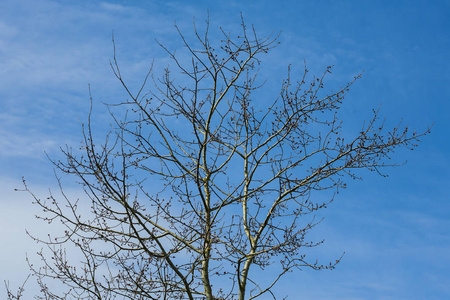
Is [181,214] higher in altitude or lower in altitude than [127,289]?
higher

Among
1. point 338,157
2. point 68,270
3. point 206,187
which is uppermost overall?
point 338,157

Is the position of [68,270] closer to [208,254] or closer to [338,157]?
[208,254]

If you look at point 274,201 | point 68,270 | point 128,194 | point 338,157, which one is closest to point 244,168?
point 274,201

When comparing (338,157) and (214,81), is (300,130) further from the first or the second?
(214,81)

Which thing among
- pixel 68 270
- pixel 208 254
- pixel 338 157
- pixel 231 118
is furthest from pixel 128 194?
pixel 338 157

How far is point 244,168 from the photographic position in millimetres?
8406

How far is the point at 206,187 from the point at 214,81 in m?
1.60

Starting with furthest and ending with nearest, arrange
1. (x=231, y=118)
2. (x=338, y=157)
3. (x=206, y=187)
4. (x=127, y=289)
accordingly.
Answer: (x=231, y=118)
(x=338, y=157)
(x=206, y=187)
(x=127, y=289)

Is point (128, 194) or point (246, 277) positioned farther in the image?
point (246, 277)

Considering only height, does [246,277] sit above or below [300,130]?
below

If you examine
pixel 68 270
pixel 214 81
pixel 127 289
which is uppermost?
pixel 214 81

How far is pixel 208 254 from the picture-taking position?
23.5ft

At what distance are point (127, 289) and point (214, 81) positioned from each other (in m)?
3.26

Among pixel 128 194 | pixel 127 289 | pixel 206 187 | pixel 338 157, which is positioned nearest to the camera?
pixel 128 194
